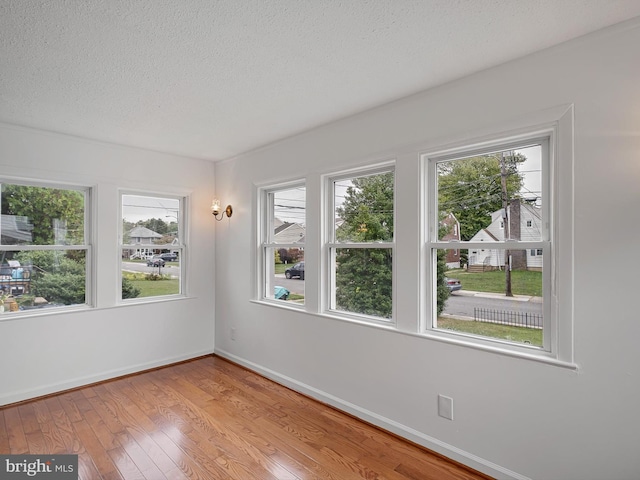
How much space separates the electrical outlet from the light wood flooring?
29 cm

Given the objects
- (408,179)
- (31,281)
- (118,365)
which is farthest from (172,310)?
(408,179)

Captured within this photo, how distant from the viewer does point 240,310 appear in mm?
4195

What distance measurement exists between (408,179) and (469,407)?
1608 mm

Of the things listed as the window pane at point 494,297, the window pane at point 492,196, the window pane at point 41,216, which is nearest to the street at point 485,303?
the window pane at point 494,297

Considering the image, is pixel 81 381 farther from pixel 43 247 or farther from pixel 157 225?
pixel 157 225

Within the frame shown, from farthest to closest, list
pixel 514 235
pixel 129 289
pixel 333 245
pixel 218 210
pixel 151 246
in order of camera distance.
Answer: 1. pixel 218 210
2. pixel 151 246
3. pixel 129 289
4. pixel 333 245
5. pixel 514 235

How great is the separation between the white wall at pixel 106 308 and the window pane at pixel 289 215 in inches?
43.7

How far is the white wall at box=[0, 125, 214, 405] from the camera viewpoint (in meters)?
3.21

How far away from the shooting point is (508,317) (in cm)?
223

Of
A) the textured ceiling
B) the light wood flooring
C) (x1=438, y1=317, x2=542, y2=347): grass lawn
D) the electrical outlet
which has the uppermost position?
the textured ceiling

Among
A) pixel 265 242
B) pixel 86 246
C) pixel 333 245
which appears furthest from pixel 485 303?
pixel 86 246

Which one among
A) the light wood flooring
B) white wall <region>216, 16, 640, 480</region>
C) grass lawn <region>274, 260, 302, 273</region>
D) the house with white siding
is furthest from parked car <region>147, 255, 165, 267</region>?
the house with white siding

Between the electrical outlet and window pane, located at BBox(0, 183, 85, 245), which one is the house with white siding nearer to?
the electrical outlet

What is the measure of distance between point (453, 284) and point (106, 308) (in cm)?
348
